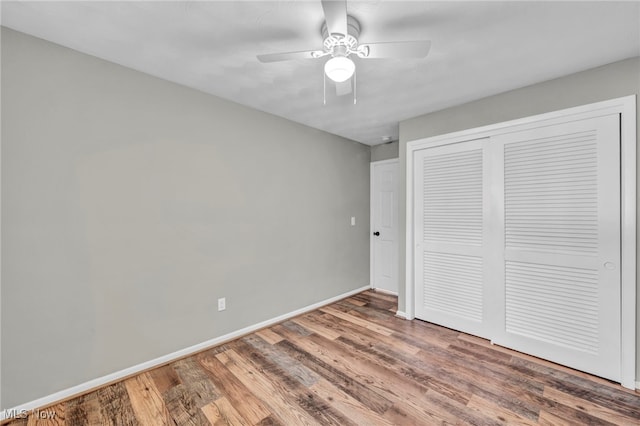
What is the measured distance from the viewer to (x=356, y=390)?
1883mm

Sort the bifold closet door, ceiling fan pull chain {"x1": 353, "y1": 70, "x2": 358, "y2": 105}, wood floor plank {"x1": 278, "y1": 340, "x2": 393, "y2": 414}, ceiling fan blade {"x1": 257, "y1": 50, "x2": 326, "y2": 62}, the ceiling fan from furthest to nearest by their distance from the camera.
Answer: ceiling fan pull chain {"x1": 353, "y1": 70, "x2": 358, "y2": 105} → the bifold closet door → wood floor plank {"x1": 278, "y1": 340, "x2": 393, "y2": 414} → ceiling fan blade {"x1": 257, "y1": 50, "x2": 326, "y2": 62} → the ceiling fan

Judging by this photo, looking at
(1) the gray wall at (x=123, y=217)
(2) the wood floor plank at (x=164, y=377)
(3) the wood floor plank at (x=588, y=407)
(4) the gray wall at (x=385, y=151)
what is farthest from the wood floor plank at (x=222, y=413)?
(4) the gray wall at (x=385, y=151)

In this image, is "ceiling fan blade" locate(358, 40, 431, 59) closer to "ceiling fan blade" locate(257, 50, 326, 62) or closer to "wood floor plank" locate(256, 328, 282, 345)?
"ceiling fan blade" locate(257, 50, 326, 62)

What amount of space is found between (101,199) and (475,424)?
9.50 ft

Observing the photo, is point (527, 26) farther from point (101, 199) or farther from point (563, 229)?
point (101, 199)

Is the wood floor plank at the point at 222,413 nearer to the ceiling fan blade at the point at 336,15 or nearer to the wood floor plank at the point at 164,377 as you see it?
the wood floor plank at the point at 164,377

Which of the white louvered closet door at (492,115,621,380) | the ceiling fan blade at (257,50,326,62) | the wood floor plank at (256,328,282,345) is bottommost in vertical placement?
the wood floor plank at (256,328,282,345)

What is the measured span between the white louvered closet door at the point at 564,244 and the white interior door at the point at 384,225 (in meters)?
1.68

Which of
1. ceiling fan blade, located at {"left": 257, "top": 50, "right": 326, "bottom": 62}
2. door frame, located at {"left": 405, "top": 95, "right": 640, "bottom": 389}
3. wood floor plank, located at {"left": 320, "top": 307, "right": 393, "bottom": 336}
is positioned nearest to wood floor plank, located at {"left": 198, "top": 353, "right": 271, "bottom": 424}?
wood floor plank, located at {"left": 320, "top": 307, "right": 393, "bottom": 336}

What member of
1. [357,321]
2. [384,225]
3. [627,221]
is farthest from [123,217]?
[627,221]

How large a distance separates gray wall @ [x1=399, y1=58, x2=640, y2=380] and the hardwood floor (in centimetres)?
65

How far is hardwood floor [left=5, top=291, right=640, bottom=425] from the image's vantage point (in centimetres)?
163

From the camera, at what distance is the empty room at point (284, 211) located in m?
1.60

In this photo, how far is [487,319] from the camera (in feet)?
8.41
